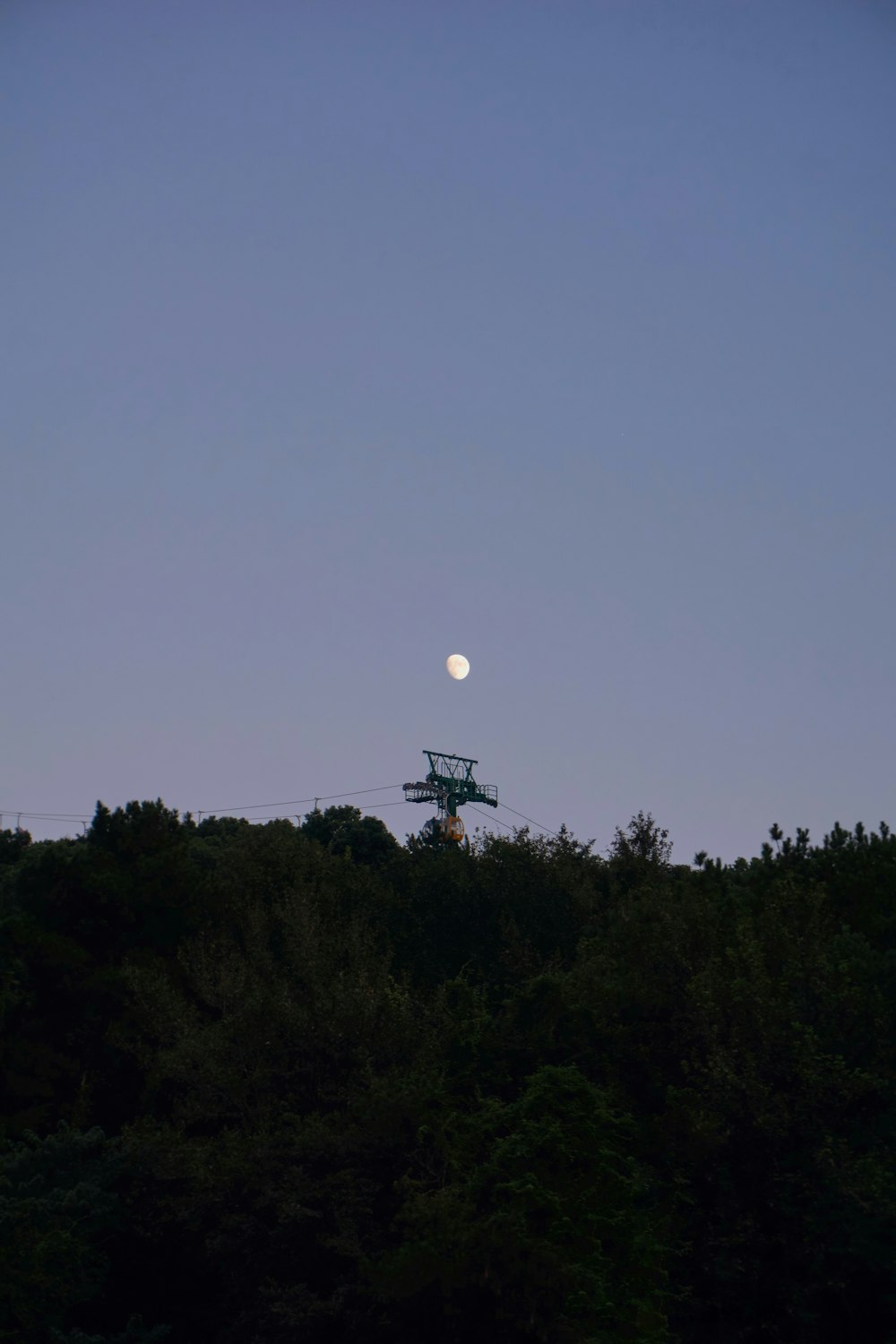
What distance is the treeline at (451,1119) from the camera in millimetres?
20703

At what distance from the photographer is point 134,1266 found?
93.0 feet

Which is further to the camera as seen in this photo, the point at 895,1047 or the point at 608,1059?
the point at 608,1059

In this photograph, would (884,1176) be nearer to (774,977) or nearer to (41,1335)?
(774,977)

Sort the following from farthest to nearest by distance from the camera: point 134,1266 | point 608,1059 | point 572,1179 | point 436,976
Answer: point 436,976 < point 134,1266 < point 608,1059 < point 572,1179

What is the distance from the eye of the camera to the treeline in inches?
815

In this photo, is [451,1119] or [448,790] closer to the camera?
[451,1119]

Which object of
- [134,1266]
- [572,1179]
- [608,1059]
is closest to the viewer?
[572,1179]

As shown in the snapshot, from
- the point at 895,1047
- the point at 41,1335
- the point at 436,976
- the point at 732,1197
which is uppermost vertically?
the point at 436,976

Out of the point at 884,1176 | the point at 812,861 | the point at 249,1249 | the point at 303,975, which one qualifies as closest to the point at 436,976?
the point at 303,975

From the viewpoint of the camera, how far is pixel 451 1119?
24422mm

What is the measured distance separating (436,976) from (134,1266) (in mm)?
13859

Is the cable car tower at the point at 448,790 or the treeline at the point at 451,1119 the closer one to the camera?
the treeline at the point at 451,1119

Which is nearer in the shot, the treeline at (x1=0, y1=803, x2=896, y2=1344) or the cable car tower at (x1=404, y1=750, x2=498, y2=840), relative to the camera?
the treeline at (x1=0, y1=803, x2=896, y2=1344)

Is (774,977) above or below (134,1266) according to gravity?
above
